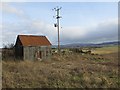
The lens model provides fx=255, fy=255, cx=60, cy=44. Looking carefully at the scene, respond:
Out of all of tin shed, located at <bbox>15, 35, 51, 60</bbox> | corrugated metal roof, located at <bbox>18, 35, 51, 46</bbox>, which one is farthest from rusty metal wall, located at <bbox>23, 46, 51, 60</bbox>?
corrugated metal roof, located at <bbox>18, 35, 51, 46</bbox>

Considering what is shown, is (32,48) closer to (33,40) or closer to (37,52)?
(37,52)

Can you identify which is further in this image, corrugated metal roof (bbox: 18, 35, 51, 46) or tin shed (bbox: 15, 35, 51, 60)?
corrugated metal roof (bbox: 18, 35, 51, 46)

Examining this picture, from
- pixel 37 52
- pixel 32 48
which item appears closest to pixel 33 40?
pixel 32 48

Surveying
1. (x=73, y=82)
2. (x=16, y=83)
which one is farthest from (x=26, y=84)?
(x=73, y=82)

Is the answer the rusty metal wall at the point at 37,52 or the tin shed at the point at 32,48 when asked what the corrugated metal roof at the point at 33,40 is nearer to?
the tin shed at the point at 32,48

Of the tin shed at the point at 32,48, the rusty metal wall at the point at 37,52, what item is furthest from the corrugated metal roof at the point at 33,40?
the rusty metal wall at the point at 37,52

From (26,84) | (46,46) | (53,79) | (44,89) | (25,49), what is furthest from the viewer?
(46,46)

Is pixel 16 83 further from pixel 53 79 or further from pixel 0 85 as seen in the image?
pixel 53 79

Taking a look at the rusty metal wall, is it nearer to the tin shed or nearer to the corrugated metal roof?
the tin shed

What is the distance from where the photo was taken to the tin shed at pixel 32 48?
31500mm

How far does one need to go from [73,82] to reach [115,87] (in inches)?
81.2

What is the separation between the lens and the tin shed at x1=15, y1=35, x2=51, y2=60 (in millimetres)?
31500

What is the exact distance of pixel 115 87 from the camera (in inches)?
449

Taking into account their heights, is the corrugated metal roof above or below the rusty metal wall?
above
